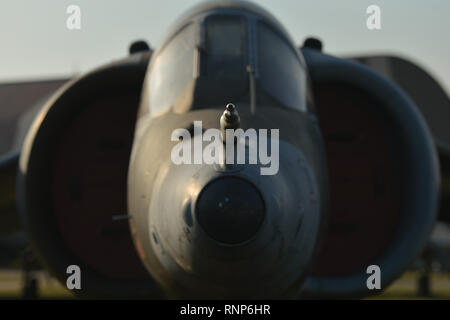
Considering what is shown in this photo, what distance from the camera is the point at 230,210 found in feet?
9.85

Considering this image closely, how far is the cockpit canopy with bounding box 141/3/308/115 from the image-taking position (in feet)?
13.6

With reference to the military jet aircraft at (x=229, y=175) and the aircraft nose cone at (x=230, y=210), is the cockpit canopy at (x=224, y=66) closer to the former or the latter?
the military jet aircraft at (x=229, y=175)

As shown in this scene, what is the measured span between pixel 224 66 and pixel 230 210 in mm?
1539

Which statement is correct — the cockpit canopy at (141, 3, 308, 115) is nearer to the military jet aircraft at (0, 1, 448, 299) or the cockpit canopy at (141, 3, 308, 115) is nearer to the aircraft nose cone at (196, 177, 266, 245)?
the military jet aircraft at (0, 1, 448, 299)

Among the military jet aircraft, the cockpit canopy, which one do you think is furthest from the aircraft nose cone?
the cockpit canopy

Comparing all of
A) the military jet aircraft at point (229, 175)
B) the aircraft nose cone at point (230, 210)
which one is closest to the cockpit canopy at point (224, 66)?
the military jet aircraft at point (229, 175)

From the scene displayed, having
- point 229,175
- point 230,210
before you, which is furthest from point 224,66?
point 230,210

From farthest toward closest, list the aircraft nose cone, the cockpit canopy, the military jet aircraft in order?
the cockpit canopy < the military jet aircraft < the aircraft nose cone

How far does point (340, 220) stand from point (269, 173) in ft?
7.55

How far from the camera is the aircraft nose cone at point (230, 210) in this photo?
3.02 meters

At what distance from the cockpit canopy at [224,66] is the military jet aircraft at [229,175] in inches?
0.4

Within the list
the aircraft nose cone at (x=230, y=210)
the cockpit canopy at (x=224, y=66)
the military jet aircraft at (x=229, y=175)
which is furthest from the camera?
the cockpit canopy at (x=224, y=66)
